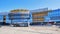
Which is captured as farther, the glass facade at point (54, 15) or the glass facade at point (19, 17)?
the glass facade at point (19, 17)

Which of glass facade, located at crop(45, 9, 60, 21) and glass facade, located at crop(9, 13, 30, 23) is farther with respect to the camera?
glass facade, located at crop(9, 13, 30, 23)

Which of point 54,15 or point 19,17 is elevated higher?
point 54,15

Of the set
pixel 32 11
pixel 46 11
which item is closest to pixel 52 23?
pixel 46 11

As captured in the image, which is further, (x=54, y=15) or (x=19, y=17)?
(x=19, y=17)

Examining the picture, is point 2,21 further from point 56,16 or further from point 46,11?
point 56,16

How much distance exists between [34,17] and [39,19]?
146 cm

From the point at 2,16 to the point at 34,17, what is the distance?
8200 millimetres

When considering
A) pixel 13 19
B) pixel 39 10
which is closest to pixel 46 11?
pixel 39 10

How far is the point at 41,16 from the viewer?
33.3m

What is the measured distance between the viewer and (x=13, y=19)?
109ft

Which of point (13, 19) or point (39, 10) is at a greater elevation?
point (39, 10)

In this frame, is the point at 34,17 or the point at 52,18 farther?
the point at 34,17

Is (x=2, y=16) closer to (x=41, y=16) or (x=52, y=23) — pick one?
(x=41, y=16)

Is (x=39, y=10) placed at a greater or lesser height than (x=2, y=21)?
greater
